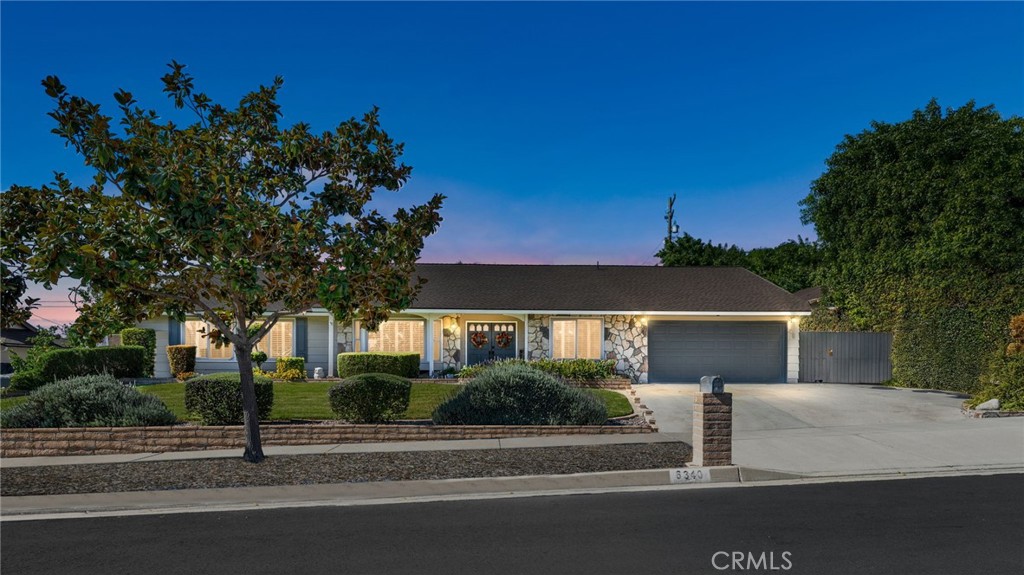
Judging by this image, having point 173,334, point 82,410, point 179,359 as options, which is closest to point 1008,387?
point 82,410

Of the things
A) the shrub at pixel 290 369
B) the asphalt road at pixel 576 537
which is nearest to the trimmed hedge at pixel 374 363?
the shrub at pixel 290 369

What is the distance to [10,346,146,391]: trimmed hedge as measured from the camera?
824 inches

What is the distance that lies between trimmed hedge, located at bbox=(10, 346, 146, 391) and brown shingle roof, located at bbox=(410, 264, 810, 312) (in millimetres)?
10607

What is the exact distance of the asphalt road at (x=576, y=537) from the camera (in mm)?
5957

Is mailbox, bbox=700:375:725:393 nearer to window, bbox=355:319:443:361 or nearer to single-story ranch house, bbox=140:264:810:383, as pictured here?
single-story ranch house, bbox=140:264:810:383

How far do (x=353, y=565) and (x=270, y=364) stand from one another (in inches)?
820

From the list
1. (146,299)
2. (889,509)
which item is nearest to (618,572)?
(889,509)

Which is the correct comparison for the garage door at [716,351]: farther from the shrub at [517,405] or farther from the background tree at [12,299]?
the background tree at [12,299]

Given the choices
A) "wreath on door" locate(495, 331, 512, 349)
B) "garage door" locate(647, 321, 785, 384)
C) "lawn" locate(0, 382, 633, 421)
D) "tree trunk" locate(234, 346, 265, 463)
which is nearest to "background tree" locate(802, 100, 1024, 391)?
"garage door" locate(647, 321, 785, 384)

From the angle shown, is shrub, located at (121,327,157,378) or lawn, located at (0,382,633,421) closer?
lawn, located at (0,382,633,421)

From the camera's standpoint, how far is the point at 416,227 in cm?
1084

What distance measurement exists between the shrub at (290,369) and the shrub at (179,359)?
13.1ft

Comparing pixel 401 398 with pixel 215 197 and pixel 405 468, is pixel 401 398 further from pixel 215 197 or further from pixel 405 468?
pixel 215 197

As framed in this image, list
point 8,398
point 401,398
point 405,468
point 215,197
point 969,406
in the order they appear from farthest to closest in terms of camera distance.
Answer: point 8,398, point 969,406, point 401,398, point 405,468, point 215,197
